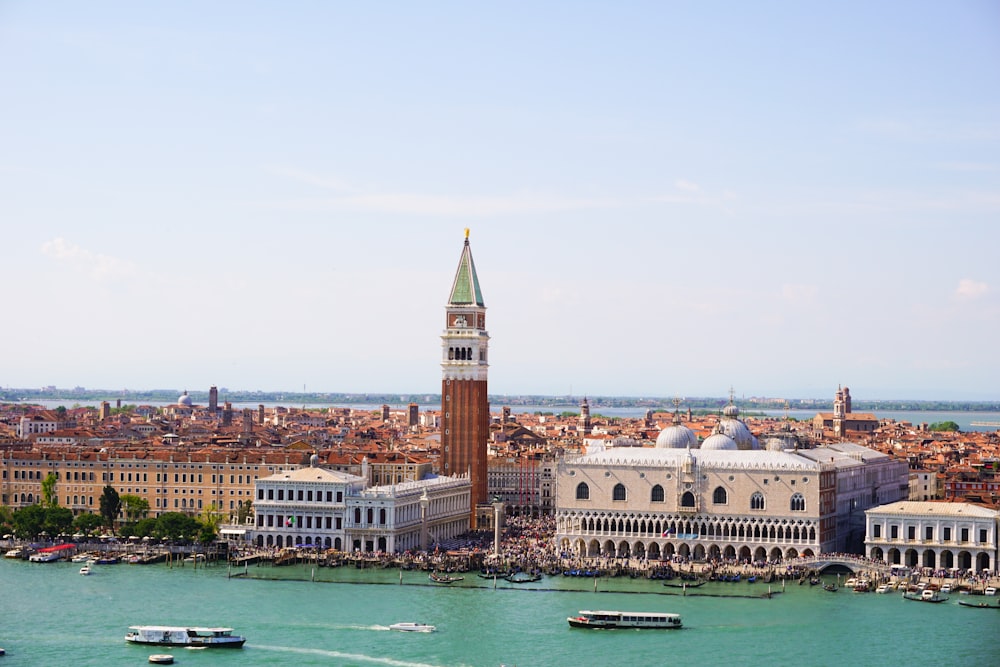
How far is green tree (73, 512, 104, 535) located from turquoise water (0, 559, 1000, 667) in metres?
3.94

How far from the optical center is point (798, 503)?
130ft

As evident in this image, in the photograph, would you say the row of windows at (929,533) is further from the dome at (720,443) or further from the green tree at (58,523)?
the green tree at (58,523)

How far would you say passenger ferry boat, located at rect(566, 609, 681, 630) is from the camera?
31.4 meters

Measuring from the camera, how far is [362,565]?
39.3 meters

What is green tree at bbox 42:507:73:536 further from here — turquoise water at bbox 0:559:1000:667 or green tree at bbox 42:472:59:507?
turquoise water at bbox 0:559:1000:667

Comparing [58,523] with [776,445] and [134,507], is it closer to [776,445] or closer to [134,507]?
[134,507]

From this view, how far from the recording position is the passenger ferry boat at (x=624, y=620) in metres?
31.4

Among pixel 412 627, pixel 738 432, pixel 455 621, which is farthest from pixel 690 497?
pixel 412 627

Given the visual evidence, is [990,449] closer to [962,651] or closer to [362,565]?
[362,565]

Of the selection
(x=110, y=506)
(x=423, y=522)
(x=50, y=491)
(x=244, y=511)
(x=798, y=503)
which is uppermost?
(x=798, y=503)

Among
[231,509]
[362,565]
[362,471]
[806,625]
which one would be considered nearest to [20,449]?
[231,509]

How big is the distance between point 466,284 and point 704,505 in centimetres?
1016

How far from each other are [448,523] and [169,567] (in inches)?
308

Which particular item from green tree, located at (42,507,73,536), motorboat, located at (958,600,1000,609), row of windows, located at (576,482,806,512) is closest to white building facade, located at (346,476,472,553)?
row of windows, located at (576,482,806,512)
